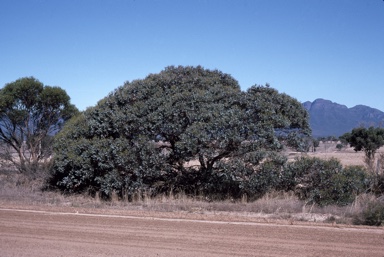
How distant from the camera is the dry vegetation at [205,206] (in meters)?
13.5

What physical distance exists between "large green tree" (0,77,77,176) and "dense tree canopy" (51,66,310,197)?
7.12 m

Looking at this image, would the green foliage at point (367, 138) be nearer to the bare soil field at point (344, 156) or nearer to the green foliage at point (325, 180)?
the bare soil field at point (344, 156)

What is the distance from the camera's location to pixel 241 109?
674 inches

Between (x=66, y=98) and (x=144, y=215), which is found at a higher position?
(x=66, y=98)

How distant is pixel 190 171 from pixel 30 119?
1197 cm

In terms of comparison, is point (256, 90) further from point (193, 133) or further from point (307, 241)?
point (307, 241)

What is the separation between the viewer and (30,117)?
25750 mm

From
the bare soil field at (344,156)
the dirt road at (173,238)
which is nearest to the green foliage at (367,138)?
the bare soil field at (344,156)

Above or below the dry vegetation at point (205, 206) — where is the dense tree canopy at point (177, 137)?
above

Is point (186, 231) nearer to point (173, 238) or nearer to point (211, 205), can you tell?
point (173, 238)

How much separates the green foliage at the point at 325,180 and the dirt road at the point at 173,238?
439cm

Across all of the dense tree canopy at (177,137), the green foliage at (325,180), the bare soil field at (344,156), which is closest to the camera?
the green foliage at (325,180)

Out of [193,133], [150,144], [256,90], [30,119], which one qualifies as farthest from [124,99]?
[30,119]

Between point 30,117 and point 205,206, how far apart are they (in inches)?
571
